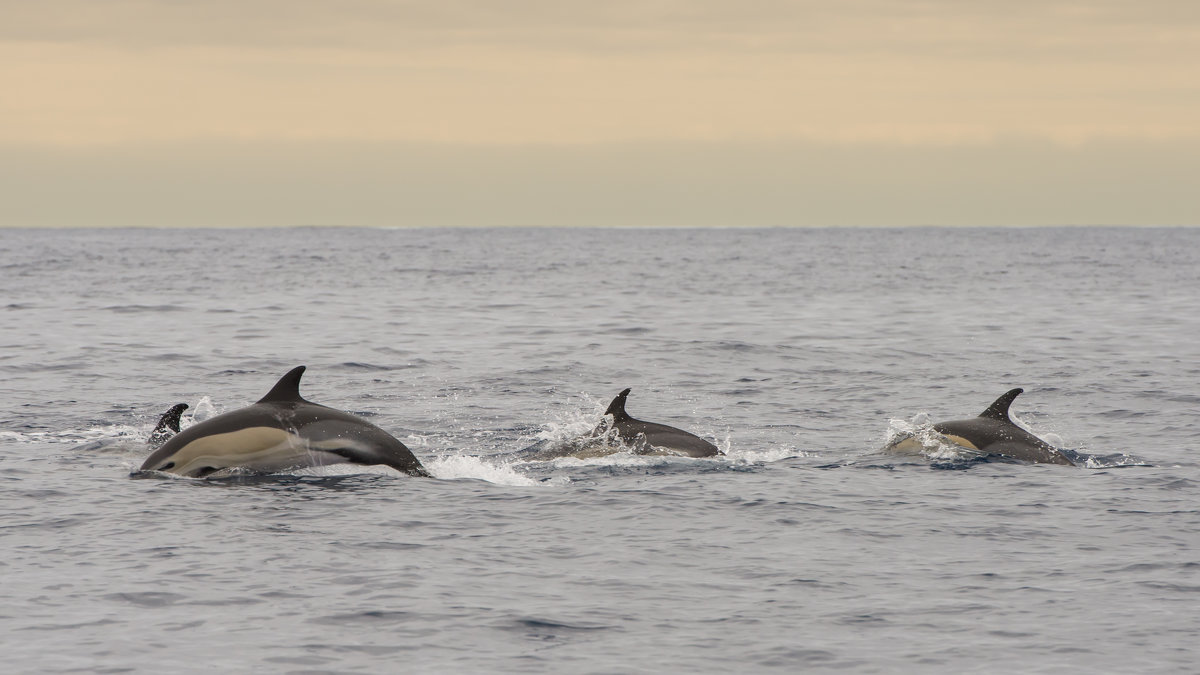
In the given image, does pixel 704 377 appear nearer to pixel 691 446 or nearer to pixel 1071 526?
pixel 691 446

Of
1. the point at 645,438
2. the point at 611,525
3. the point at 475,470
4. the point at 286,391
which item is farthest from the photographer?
the point at 645,438

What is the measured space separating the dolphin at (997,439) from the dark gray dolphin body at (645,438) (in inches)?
102

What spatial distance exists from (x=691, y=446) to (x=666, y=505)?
10.0ft

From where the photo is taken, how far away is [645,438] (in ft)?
55.1

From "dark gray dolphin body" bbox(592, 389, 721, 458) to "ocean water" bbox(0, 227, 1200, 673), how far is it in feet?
1.08

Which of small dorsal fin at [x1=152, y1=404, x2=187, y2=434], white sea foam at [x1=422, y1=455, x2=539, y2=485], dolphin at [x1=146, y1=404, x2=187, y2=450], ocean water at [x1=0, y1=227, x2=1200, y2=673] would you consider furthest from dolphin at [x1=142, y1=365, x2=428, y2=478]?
small dorsal fin at [x1=152, y1=404, x2=187, y2=434]

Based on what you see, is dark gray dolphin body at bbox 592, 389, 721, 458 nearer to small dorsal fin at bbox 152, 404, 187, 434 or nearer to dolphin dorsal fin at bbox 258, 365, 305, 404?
dolphin dorsal fin at bbox 258, 365, 305, 404

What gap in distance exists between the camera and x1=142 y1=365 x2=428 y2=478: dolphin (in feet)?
48.3

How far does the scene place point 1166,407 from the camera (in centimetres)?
2220

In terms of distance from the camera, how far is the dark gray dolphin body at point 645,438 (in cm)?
1677

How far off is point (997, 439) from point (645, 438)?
4.56m

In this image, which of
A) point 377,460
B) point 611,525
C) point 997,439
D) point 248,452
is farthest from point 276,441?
point 997,439

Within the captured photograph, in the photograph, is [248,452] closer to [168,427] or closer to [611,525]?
[168,427]

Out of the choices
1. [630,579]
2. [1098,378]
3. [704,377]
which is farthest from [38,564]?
[1098,378]
